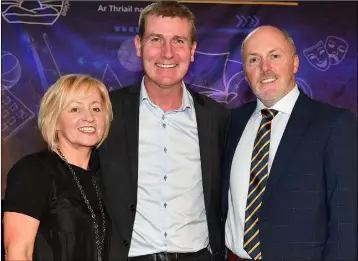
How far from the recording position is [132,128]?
9.22 feet

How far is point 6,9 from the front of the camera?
4625 mm

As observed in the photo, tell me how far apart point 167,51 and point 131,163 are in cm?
58

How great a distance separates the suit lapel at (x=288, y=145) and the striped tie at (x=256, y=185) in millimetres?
58

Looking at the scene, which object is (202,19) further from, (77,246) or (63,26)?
(77,246)

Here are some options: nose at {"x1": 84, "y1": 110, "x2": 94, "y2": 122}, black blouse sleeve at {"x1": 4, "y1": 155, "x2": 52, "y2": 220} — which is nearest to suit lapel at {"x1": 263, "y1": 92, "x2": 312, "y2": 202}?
nose at {"x1": 84, "y1": 110, "x2": 94, "y2": 122}

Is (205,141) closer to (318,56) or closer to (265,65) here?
(265,65)

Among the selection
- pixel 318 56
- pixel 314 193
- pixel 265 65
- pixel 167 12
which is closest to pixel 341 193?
pixel 314 193

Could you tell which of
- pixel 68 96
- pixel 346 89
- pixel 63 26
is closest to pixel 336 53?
pixel 346 89

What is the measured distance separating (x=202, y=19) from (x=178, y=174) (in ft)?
7.42

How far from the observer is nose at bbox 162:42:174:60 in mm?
2832

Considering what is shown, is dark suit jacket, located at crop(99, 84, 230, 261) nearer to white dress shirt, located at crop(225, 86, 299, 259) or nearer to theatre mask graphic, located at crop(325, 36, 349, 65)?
white dress shirt, located at crop(225, 86, 299, 259)

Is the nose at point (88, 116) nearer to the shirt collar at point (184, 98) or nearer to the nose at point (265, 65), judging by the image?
the shirt collar at point (184, 98)

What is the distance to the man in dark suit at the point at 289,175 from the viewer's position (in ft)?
8.07

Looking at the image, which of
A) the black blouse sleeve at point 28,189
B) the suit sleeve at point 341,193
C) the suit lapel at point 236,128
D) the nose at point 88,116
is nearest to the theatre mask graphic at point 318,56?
the suit lapel at point 236,128
